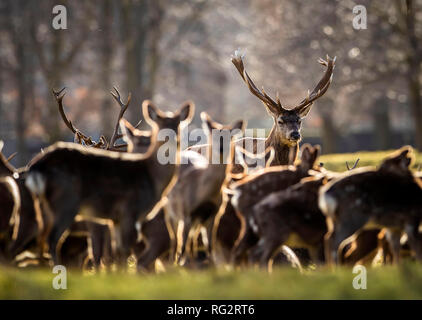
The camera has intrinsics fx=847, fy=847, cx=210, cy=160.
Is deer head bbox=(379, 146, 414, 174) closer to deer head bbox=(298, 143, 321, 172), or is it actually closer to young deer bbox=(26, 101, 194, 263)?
deer head bbox=(298, 143, 321, 172)

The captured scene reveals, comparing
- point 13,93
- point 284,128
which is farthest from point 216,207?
point 13,93

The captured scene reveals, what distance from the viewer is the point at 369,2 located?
3612 centimetres

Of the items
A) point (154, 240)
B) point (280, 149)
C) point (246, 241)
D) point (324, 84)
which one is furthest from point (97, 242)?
point (324, 84)

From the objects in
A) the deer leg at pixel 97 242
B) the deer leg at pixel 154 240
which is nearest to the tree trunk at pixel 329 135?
the deer leg at pixel 154 240

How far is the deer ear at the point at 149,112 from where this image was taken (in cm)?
743

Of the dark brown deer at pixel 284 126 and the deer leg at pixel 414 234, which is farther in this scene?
the dark brown deer at pixel 284 126

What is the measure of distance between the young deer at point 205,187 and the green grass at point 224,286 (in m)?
1.16

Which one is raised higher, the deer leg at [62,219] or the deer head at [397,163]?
the deer head at [397,163]

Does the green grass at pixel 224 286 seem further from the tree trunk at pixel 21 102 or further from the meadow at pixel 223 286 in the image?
the tree trunk at pixel 21 102

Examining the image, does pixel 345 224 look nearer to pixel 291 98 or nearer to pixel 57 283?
pixel 57 283

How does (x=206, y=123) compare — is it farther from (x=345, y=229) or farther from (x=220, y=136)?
(x=345, y=229)

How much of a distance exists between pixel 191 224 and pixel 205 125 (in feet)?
3.11

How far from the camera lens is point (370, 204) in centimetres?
698

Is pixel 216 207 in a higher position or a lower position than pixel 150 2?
lower
